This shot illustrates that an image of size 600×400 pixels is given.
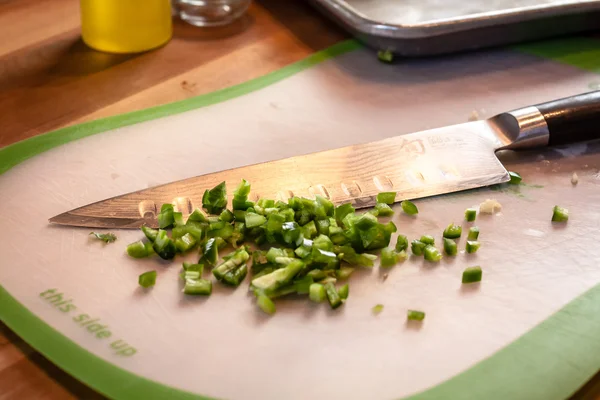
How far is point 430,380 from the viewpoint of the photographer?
66 cm

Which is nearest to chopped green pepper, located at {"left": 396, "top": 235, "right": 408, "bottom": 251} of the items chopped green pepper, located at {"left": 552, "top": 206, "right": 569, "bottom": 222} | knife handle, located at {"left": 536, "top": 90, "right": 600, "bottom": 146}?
chopped green pepper, located at {"left": 552, "top": 206, "right": 569, "bottom": 222}

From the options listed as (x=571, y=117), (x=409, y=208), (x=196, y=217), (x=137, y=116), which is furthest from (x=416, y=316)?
(x=137, y=116)

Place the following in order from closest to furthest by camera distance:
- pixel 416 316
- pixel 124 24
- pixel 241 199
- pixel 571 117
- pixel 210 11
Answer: pixel 416 316 < pixel 241 199 < pixel 571 117 < pixel 124 24 < pixel 210 11

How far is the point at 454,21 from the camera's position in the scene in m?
1.21

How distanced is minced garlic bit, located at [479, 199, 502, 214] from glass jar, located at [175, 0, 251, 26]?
29.4 inches

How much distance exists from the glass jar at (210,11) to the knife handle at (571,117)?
693mm

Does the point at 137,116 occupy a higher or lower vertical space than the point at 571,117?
lower

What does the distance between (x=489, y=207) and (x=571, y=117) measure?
23 centimetres

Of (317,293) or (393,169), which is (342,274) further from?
(393,169)

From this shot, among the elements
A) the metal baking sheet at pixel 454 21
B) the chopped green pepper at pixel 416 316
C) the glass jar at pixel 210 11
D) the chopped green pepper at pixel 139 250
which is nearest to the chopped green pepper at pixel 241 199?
the chopped green pepper at pixel 139 250

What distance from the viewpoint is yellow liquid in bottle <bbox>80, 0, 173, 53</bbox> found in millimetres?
1155

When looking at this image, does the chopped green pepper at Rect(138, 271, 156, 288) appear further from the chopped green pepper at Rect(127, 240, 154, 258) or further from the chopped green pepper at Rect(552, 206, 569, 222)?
the chopped green pepper at Rect(552, 206, 569, 222)

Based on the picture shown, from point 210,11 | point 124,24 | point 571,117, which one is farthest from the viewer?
point 210,11

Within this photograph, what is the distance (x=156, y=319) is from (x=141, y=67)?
2.07 ft
